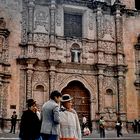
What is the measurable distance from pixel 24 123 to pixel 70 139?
1382 mm

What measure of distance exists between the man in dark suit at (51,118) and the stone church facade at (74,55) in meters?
15.9

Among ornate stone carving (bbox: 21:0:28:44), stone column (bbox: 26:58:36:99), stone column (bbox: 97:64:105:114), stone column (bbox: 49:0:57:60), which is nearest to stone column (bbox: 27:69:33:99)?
stone column (bbox: 26:58:36:99)

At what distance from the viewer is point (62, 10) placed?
25875 mm

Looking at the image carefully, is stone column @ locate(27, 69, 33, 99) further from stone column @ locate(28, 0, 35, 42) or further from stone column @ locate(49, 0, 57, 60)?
stone column @ locate(28, 0, 35, 42)

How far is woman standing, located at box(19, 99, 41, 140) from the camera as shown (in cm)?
774

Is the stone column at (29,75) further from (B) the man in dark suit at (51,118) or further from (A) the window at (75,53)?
(B) the man in dark suit at (51,118)

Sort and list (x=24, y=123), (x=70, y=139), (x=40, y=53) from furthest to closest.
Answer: (x=40, y=53), (x=24, y=123), (x=70, y=139)

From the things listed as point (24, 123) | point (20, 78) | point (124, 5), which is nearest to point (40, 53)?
point (20, 78)

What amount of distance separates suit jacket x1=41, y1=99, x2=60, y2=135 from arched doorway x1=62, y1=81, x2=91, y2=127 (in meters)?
17.7

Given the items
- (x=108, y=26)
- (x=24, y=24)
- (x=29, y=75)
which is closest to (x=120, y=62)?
(x=108, y=26)

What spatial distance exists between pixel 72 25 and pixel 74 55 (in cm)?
223

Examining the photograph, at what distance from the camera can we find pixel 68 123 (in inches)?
271

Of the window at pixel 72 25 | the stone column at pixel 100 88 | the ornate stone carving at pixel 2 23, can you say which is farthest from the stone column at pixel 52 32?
the stone column at pixel 100 88

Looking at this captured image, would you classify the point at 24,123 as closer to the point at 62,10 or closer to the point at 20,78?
the point at 20,78
